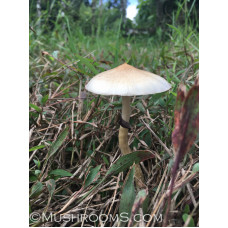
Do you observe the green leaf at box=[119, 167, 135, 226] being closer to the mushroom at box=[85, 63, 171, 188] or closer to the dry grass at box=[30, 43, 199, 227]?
the dry grass at box=[30, 43, 199, 227]

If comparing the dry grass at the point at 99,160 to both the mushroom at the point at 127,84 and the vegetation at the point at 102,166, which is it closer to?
the vegetation at the point at 102,166

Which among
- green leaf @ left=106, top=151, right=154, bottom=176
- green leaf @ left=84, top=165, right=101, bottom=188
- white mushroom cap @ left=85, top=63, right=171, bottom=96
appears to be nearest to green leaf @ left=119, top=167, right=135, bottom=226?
green leaf @ left=106, top=151, right=154, bottom=176

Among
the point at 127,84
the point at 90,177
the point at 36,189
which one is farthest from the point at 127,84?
the point at 36,189

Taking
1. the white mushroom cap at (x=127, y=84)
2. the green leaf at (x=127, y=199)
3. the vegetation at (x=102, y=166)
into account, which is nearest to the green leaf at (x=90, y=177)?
the vegetation at (x=102, y=166)

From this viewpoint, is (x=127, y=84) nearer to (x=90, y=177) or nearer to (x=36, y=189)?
(x=90, y=177)

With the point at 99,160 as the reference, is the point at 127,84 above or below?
above

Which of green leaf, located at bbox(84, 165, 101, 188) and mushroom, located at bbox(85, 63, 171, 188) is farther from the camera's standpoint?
green leaf, located at bbox(84, 165, 101, 188)
